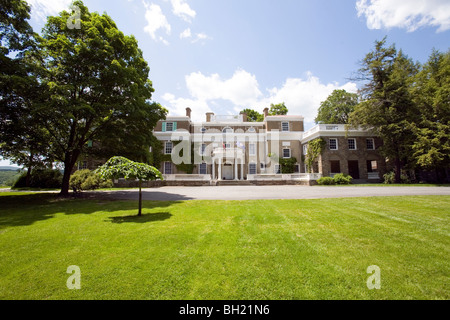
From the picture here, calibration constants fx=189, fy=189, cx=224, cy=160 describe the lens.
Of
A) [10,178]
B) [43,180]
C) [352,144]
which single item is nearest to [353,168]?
[352,144]

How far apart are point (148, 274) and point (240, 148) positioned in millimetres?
26273

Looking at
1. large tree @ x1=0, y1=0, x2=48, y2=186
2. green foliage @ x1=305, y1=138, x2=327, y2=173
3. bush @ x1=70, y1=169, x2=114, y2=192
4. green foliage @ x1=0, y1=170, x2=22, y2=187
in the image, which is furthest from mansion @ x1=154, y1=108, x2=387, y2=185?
green foliage @ x1=0, y1=170, x2=22, y2=187

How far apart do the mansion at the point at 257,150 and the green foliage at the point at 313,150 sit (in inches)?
17.6

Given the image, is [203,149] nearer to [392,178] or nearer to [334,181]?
[334,181]

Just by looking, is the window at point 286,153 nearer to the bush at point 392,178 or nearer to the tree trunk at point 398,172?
the bush at point 392,178

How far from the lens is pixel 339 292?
276 cm

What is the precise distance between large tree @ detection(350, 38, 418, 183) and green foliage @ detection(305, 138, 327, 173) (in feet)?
15.4

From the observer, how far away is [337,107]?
1583 inches

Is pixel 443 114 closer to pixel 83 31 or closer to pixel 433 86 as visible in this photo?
pixel 433 86

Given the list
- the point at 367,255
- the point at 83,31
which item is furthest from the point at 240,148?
the point at 367,255

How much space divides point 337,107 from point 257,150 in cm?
2235

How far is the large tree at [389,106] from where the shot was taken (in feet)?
71.2

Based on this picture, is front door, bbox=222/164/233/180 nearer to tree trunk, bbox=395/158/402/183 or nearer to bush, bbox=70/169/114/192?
bush, bbox=70/169/114/192
